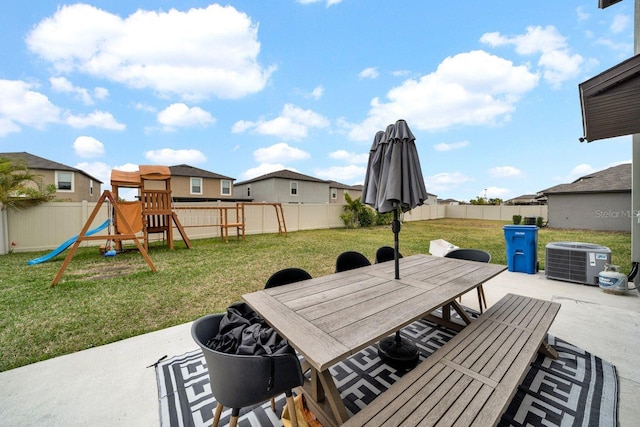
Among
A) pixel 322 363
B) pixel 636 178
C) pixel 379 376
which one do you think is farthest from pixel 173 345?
pixel 636 178

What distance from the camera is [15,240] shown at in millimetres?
7477

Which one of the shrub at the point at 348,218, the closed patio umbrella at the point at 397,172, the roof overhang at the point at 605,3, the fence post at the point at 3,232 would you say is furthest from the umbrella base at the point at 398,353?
the shrub at the point at 348,218

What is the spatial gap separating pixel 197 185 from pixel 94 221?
12926mm

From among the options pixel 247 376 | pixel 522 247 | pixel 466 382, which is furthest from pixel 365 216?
pixel 247 376

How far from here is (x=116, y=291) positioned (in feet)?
14.0

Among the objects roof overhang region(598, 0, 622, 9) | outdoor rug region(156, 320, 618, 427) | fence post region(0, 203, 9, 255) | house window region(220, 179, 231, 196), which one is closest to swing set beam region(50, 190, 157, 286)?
outdoor rug region(156, 320, 618, 427)

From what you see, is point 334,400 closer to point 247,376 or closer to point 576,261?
point 247,376

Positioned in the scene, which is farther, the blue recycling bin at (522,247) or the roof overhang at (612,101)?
the blue recycling bin at (522,247)

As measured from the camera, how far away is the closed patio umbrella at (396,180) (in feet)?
7.40

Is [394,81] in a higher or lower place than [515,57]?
higher

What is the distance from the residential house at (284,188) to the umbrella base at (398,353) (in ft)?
66.2

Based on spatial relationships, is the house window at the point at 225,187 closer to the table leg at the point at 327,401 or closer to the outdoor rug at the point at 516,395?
the outdoor rug at the point at 516,395

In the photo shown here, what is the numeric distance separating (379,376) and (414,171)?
1.91 m

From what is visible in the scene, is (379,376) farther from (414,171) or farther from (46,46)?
(46,46)
